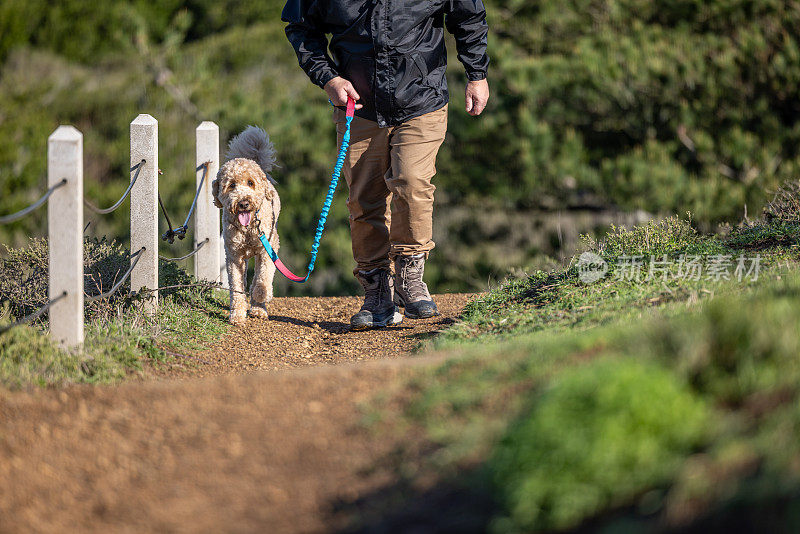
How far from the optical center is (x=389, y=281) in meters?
6.54

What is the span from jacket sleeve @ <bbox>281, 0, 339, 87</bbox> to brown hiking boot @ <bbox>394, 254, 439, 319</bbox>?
4.52ft

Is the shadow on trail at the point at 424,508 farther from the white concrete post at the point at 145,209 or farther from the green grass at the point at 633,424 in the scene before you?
the white concrete post at the point at 145,209

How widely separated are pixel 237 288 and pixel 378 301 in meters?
1.19

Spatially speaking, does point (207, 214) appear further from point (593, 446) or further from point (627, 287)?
point (593, 446)

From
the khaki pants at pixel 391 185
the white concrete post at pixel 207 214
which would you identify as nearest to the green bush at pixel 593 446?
the khaki pants at pixel 391 185

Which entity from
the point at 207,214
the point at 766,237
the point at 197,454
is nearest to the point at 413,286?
the point at 207,214

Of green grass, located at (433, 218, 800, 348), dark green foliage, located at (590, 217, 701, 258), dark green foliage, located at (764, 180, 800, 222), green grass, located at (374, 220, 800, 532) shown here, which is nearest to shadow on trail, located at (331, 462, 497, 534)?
green grass, located at (374, 220, 800, 532)

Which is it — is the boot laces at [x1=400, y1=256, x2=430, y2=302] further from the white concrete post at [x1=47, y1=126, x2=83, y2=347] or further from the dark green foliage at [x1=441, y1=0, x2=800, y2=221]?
the dark green foliage at [x1=441, y1=0, x2=800, y2=221]

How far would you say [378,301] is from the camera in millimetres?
6539

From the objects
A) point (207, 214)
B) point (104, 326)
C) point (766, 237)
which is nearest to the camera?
point (104, 326)

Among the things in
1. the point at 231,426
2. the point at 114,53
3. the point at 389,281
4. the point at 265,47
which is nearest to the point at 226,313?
the point at 389,281

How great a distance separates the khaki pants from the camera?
238 inches

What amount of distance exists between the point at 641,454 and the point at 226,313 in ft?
17.0

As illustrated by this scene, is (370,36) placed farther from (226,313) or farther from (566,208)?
(566,208)
